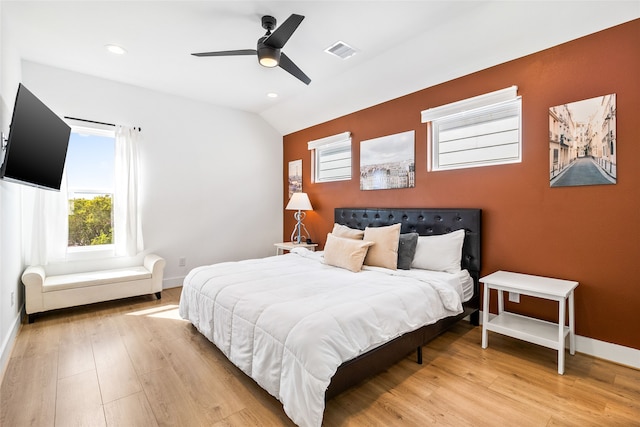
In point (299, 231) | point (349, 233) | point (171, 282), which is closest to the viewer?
point (349, 233)

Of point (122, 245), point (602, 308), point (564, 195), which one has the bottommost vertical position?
point (602, 308)

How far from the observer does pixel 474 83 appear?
3176 millimetres

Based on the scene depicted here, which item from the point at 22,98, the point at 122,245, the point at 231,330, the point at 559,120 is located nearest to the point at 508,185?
the point at 559,120

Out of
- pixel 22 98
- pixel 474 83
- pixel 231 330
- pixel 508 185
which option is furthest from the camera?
pixel 474 83

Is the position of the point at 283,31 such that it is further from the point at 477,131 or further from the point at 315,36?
the point at 477,131

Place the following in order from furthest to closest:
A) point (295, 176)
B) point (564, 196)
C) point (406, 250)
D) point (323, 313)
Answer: point (295, 176) < point (406, 250) < point (564, 196) < point (323, 313)

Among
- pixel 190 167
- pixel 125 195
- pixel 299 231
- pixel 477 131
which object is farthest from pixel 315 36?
pixel 125 195

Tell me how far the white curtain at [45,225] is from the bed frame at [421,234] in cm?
359

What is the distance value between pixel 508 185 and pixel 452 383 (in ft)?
6.39

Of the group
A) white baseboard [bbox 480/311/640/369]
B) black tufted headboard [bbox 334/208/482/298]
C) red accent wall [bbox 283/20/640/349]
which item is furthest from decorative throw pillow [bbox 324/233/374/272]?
white baseboard [bbox 480/311/640/369]

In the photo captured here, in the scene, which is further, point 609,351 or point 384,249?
point 384,249

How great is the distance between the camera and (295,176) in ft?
18.5

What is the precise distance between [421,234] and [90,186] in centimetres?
439

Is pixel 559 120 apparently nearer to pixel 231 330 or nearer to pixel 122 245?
pixel 231 330
